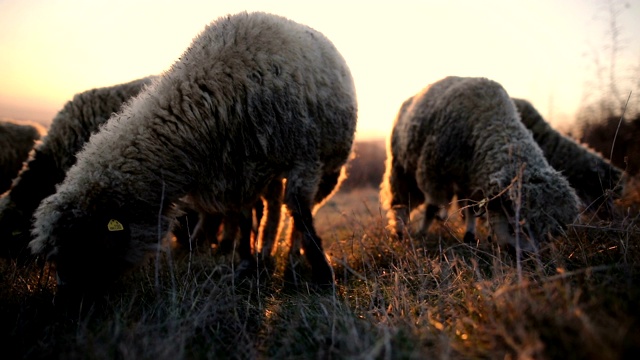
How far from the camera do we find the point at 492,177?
3742 mm

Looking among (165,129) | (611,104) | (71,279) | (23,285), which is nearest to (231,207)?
(165,129)

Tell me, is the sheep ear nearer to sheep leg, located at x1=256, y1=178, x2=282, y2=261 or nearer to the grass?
the grass

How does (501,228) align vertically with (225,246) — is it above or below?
above

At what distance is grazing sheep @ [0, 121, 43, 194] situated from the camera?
6417 mm

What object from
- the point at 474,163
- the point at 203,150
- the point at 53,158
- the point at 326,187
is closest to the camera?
the point at 203,150

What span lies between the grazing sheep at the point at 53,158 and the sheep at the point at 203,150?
985 millimetres

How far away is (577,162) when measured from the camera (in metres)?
5.10

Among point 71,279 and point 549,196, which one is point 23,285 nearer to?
point 71,279

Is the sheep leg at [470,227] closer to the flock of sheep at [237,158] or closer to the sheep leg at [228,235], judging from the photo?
the flock of sheep at [237,158]

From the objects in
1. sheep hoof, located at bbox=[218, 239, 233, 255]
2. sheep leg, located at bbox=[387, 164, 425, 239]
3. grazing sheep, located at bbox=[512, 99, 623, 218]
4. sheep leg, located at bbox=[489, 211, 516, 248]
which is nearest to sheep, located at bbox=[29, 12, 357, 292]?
sheep hoof, located at bbox=[218, 239, 233, 255]

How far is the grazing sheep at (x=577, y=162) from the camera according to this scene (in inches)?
187

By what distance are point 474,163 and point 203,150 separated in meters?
2.74

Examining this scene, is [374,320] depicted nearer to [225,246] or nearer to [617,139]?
[225,246]

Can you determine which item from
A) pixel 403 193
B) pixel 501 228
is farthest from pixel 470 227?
pixel 501 228
